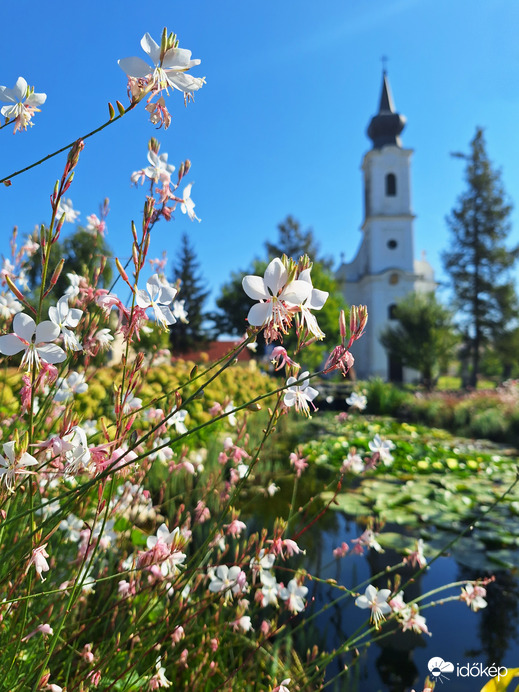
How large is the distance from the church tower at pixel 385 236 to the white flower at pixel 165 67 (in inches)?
1086

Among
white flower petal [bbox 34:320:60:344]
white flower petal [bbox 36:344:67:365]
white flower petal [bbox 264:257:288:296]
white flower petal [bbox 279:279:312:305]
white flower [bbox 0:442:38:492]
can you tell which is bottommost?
white flower [bbox 0:442:38:492]

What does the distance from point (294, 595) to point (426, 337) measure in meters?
21.2

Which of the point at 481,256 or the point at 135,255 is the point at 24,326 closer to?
the point at 135,255

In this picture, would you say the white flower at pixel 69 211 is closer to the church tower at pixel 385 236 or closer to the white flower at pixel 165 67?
the white flower at pixel 165 67

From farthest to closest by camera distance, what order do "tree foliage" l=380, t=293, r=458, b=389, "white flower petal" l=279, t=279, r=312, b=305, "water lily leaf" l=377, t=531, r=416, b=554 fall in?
"tree foliage" l=380, t=293, r=458, b=389 < "water lily leaf" l=377, t=531, r=416, b=554 < "white flower petal" l=279, t=279, r=312, b=305

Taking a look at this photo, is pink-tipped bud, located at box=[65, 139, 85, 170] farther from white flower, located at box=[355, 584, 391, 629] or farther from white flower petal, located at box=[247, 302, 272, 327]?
white flower, located at box=[355, 584, 391, 629]

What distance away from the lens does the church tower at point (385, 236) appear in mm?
28125

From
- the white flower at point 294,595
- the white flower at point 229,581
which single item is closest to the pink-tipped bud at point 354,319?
the white flower at point 229,581

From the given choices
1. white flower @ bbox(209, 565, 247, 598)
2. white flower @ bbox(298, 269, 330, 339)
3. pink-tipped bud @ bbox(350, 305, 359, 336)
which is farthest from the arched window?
white flower @ bbox(298, 269, 330, 339)

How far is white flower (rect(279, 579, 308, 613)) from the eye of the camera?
1581mm

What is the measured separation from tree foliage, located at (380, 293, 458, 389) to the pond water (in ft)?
60.2

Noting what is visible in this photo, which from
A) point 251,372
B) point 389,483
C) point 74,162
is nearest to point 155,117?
point 74,162

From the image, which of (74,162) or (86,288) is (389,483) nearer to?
(86,288)

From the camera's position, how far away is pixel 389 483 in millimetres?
5340
